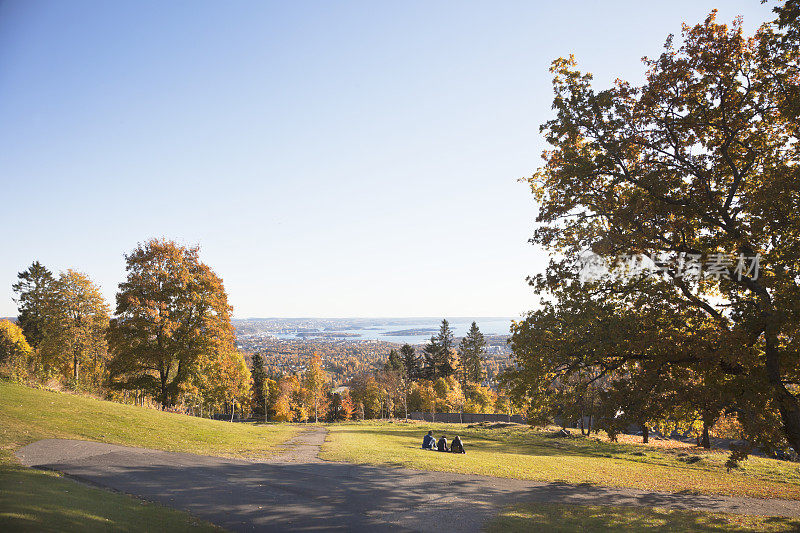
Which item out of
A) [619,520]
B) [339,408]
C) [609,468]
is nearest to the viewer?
[619,520]

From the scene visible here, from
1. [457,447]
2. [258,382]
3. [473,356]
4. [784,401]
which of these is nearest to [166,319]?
[457,447]

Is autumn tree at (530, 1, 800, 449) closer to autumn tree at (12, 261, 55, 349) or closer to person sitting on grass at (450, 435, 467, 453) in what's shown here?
person sitting on grass at (450, 435, 467, 453)

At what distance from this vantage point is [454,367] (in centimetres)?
7806

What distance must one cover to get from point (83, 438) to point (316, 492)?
392 inches

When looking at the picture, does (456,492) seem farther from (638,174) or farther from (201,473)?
(638,174)

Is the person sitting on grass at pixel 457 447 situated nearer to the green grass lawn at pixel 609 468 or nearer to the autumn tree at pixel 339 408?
the green grass lawn at pixel 609 468

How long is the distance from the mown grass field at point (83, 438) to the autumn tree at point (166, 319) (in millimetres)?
6826

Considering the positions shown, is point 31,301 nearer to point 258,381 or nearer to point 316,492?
point 258,381

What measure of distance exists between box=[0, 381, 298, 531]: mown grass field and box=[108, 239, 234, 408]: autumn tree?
683 centimetres

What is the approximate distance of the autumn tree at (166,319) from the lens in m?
27.9

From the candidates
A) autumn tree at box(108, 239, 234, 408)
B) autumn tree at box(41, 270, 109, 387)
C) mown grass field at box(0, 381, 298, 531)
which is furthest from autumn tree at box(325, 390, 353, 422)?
mown grass field at box(0, 381, 298, 531)

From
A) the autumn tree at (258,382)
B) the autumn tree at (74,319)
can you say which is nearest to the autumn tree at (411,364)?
the autumn tree at (258,382)

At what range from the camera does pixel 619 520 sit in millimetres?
10586

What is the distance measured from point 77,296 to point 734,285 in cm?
4977
